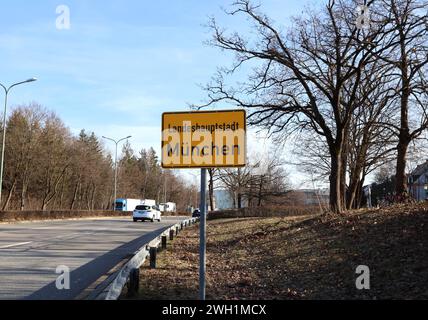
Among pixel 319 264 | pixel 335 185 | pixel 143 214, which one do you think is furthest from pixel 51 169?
pixel 319 264

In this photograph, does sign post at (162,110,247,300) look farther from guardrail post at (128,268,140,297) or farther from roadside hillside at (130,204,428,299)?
roadside hillside at (130,204,428,299)

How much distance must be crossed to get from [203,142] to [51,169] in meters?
64.3

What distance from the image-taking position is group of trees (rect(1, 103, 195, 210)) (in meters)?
57.5

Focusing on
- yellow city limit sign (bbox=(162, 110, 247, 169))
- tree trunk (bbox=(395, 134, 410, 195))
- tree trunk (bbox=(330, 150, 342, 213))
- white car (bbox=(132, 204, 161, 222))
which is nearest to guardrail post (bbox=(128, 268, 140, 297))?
yellow city limit sign (bbox=(162, 110, 247, 169))

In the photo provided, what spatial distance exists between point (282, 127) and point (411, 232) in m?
13.3

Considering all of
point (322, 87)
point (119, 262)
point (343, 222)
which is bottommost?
point (119, 262)

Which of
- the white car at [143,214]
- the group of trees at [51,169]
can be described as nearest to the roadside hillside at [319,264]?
the white car at [143,214]

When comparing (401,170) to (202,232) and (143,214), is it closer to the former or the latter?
(202,232)

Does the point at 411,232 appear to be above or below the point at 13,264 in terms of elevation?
above

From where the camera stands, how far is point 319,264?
10820 millimetres

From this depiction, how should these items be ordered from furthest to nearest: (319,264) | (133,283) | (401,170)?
1. (401,170)
2. (319,264)
3. (133,283)

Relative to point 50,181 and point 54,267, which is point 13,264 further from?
point 50,181
